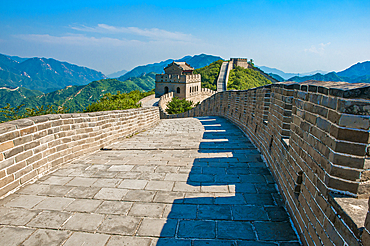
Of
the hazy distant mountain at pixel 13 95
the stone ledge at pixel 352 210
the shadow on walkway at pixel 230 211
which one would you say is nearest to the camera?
the stone ledge at pixel 352 210

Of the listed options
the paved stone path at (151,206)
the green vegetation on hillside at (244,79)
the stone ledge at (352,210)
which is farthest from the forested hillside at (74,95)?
the stone ledge at (352,210)

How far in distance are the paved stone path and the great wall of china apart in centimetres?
27

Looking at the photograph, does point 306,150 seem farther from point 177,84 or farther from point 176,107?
point 177,84

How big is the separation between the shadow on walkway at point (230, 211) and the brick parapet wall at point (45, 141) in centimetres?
247

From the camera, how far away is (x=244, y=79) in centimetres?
6450

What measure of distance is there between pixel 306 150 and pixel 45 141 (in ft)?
13.7

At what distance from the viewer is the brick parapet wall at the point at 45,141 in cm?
325

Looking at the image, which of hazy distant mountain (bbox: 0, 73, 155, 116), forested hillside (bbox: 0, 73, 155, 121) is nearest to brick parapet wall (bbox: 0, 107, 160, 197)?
forested hillside (bbox: 0, 73, 155, 121)

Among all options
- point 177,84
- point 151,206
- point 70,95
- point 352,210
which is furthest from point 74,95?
point 352,210

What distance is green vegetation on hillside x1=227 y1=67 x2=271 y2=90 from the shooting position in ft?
198

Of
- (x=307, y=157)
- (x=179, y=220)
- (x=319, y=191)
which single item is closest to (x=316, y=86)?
(x=307, y=157)

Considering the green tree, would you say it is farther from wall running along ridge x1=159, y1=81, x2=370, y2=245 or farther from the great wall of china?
wall running along ridge x1=159, y1=81, x2=370, y2=245

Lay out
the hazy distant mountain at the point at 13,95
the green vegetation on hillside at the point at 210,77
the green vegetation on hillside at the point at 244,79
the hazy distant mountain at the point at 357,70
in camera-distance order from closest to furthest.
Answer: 1. the green vegetation on hillside at the point at 244,79
2. the green vegetation on hillside at the point at 210,77
3. the hazy distant mountain at the point at 13,95
4. the hazy distant mountain at the point at 357,70

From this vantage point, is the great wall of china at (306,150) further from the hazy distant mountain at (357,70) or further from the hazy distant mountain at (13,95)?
the hazy distant mountain at (357,70)
